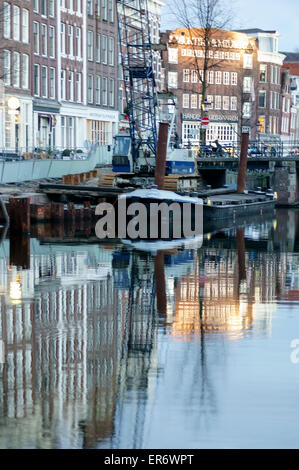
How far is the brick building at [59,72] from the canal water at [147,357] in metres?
39.9

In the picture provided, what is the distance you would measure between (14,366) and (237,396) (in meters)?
3.65

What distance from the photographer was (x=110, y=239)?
42500 millimetres

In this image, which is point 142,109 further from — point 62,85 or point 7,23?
point 62,85

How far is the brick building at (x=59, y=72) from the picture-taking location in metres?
72.2

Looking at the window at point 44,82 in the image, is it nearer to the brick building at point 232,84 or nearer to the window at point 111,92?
the window at point 111,92

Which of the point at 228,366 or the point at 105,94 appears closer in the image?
the point at 228,366

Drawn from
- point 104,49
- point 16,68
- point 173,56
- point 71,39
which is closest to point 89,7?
point 104,49

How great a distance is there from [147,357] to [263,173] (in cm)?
6564

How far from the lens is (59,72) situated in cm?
8219

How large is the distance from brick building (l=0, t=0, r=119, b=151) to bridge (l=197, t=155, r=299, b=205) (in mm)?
11800

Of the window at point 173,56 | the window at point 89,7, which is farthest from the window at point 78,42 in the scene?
the window at point 173,56
